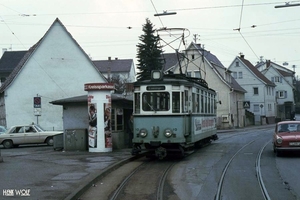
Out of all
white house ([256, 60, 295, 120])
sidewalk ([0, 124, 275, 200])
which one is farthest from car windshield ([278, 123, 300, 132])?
white house ([256, 60, 295, 120])

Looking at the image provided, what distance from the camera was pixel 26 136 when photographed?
29.7m

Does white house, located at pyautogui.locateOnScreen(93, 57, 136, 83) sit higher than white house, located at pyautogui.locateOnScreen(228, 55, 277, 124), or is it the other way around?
white house, located at pyautogui.locateOnScreen(93, 57, 136, 83)

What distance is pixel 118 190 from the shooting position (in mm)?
11148

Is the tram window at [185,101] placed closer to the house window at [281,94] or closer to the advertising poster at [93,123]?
the advertising poster at [93,123]

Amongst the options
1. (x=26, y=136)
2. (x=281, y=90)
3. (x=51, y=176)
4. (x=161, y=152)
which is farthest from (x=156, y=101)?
(x=281, y=90)

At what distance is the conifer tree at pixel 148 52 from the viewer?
5644 centimetres

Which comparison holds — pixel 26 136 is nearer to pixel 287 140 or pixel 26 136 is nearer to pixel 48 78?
pixel 48 78

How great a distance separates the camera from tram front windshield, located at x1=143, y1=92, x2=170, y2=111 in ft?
56.7

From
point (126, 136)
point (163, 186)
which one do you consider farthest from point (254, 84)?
point (163, 186)

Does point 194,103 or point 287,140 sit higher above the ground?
point 194,103

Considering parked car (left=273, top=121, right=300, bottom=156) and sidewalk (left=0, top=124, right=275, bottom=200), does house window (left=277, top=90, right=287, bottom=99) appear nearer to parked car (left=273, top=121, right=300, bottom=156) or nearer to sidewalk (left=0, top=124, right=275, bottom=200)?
parked car (left=273, top=121, right=300, bottom=156)

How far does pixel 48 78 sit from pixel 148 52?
1625cm

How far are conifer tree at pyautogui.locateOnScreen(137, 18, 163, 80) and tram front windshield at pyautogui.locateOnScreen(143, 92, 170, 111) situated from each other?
3809 cm

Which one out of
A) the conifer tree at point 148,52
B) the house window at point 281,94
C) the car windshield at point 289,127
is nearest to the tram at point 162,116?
the car windshield at point 289,127
